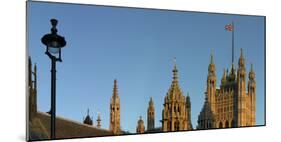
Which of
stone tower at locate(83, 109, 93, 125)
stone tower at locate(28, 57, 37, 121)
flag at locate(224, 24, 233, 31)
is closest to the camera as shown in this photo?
stone tower at locate(28, 57, 37, 121)

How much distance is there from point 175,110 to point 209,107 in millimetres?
292

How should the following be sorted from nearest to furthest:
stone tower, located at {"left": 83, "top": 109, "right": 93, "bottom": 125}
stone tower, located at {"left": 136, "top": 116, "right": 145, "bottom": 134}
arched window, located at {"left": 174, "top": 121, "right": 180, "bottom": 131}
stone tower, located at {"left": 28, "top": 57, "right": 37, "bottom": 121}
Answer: stone tower, located at {"left": 28, "top": 57, "right": 37, "bottom": 121} < stone tower, located at {"left": 83, "top": 109, "right": 93, "bottom": 125} < stone tower, located at {"left": 136, "top": 116, "right": 145, "bottom": 134} < arched window, located at {"left": 174, "top": 121, "right": 180, "bottom": 131}

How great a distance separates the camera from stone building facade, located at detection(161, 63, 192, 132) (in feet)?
10.7

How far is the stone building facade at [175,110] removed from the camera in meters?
3.27

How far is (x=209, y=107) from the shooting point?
134 inches

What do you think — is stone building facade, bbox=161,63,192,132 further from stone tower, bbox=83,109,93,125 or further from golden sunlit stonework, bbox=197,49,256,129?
stone tower, bbox=83,109,93,125

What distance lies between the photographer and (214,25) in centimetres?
341

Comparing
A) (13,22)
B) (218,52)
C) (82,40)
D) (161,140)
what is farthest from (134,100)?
(13,22)

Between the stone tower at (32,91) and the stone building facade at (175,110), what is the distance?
0.98 metres

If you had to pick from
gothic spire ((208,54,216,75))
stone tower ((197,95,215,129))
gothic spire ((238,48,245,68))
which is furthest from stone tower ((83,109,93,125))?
gothic spire ((238,48,245,68))

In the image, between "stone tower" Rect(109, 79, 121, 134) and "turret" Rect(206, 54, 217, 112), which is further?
"turret" Rect(206, 54, 217, 112)

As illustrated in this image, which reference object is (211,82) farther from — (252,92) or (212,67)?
(252,92)

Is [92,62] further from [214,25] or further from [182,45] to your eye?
[214,25]

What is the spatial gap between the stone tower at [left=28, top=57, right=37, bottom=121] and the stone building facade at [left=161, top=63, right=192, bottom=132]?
98 centimetres
